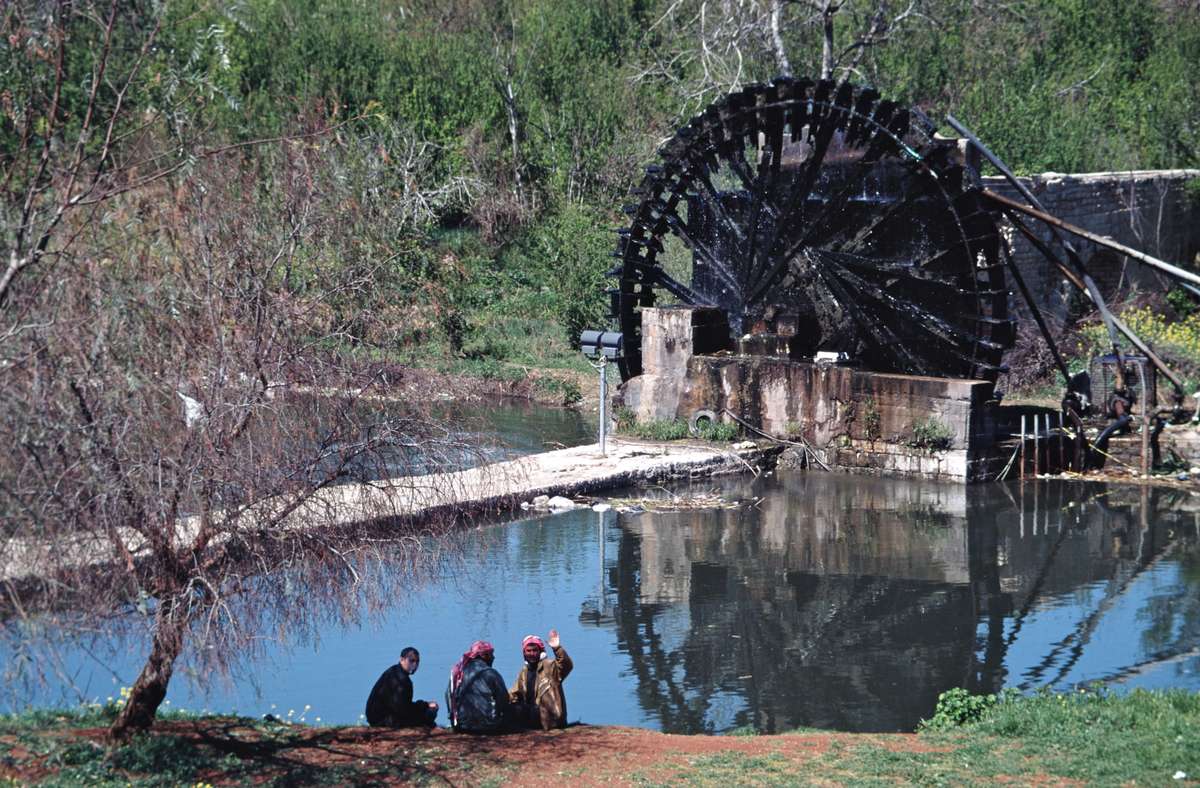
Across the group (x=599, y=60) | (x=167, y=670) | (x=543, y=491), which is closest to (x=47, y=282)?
(x=167, y=670)

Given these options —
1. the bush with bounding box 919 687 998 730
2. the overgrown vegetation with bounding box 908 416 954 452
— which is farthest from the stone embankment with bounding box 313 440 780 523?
the bush with bounding box 919 687 998 730

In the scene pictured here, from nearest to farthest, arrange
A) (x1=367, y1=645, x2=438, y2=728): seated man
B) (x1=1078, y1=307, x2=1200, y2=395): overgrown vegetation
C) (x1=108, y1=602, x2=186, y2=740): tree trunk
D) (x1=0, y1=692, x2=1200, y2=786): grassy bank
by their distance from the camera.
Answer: (x1=108, y1=602, x2=186, y2=740): tree trunk < (x1=0, y1=692, x2=1200, y2=786): grassy bank < (x1=367, y1=645, x2=438, y2=728): seated man < (x1=1078, y1=307, x2=1200, y2=395): overgrown vegetation

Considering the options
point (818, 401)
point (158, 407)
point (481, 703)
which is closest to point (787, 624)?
point (481, 703)

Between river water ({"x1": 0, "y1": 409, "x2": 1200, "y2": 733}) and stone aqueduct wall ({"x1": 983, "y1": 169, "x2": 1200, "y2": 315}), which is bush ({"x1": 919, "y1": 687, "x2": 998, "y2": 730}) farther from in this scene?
stone aqueduct wall ({"x1": 983, "y1": 169, "x2": 1200, "y2": 315})

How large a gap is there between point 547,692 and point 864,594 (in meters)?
5.11

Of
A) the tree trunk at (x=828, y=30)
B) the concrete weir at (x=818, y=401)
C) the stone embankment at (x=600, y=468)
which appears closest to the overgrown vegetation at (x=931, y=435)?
the concrete weir at (x=818, y=401)

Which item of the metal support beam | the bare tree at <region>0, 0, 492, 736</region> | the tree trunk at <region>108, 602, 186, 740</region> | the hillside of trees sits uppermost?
the hillside of trees

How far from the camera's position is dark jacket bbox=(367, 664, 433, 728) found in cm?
871

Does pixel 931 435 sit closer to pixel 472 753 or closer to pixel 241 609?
pixel 472 753

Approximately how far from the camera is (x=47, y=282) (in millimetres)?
7516

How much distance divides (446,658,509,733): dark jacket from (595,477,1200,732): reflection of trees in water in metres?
1.56

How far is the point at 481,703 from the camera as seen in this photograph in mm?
8789

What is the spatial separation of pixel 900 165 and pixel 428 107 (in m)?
16.8

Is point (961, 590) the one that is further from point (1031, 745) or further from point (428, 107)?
point (428, 107)
